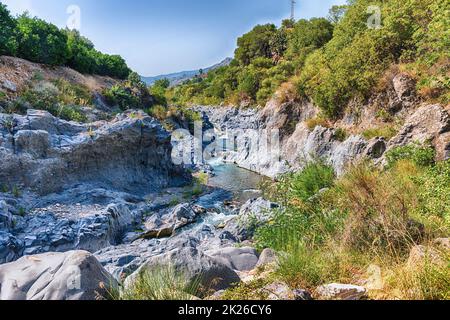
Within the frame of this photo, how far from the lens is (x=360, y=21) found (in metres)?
16.4

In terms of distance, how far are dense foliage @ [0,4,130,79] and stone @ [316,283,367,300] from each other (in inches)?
675

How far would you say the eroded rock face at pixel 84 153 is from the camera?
1022cm

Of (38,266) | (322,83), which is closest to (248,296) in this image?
(38,266)

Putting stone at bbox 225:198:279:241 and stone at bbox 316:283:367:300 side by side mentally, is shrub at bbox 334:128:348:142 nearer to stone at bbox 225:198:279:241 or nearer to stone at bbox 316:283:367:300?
stone at bbox 225:198:279:241

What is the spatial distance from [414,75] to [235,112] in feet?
57.6

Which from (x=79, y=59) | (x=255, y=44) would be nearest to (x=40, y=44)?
(x=79, y=59)

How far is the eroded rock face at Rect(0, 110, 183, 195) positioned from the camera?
10.2 metres

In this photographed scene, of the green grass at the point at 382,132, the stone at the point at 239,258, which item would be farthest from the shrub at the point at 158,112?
the stone at the point at 239,258

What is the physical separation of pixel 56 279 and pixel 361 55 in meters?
14.4

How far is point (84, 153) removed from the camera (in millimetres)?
11922

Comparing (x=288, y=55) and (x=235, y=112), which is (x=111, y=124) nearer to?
(x=235, y=112)

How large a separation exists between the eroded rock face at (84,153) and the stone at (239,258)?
7.24 meters

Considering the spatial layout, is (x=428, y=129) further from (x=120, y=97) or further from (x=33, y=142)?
(x=120, y=97)
